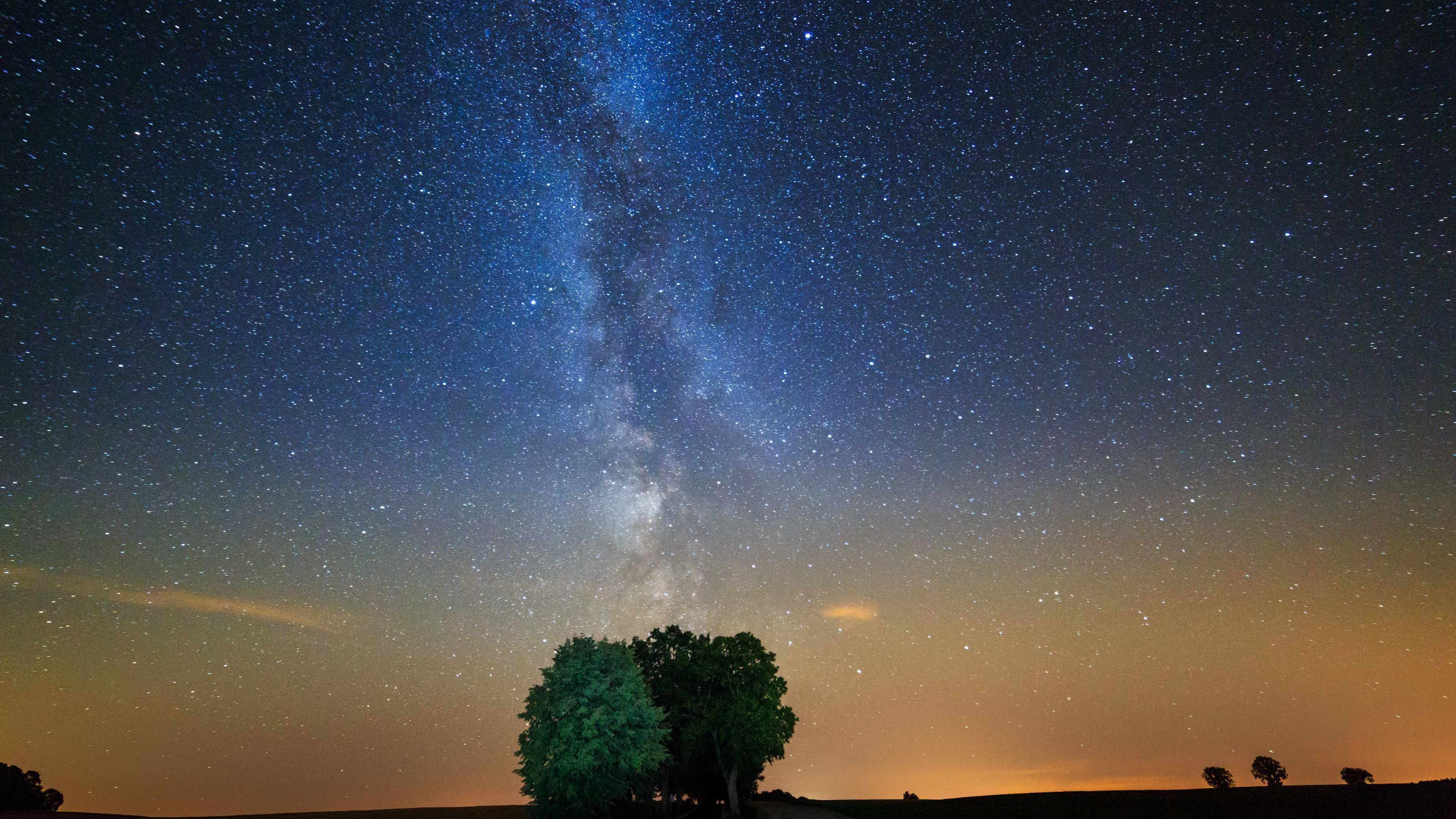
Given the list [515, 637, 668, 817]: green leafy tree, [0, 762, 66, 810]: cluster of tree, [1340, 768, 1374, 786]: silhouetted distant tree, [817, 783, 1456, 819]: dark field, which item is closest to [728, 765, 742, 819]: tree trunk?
[515, 637, 668, 817]: green leafy tree

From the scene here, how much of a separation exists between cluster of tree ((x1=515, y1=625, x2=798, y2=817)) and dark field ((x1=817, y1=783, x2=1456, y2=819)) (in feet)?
34.9

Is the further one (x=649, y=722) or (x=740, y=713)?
(x=740, y=713)

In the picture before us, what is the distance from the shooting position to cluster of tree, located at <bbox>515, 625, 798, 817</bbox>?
127 feet

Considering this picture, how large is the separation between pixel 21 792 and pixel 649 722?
63.6m

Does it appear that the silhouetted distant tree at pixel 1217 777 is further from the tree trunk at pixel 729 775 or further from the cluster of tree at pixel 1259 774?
the tree trunk at pixel 729 775

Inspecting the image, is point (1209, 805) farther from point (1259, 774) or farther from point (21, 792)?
point (21, 792)

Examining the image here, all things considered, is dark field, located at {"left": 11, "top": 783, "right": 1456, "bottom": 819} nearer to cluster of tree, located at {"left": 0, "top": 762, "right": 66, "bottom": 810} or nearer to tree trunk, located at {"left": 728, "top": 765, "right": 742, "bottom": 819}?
tree trunk, located at {"left": 728, "top": 765, "right": 742, "bottom": 819}

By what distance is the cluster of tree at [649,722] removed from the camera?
38.6 m

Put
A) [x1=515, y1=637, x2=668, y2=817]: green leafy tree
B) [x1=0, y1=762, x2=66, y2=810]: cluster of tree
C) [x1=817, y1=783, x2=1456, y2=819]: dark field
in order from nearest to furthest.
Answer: [x1=817, y1=783, x2=1456, y2=819]: dark field < [x1=515, y1=637, x2=668, y2=817]: green leafy tree < [x1=0, y1=762, x2=66, y2=810]: cluster of tree

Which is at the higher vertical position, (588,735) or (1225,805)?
(588,735)

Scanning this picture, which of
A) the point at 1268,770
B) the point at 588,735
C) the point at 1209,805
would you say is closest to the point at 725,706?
the point at 588,735

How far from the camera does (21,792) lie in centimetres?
6216

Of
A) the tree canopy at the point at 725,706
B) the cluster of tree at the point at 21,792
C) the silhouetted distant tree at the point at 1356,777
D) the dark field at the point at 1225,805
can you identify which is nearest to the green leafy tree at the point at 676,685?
the tree canopy at the point at 725,706

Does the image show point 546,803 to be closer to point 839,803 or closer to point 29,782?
point 839,803
